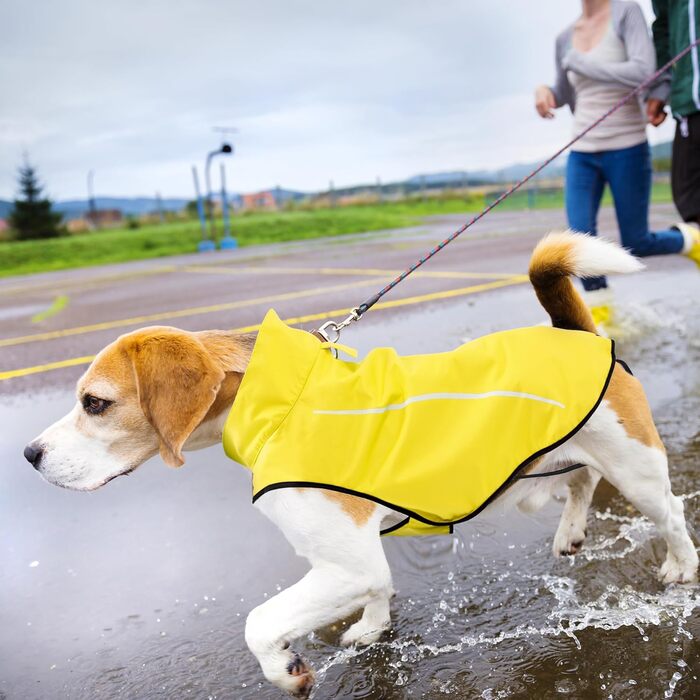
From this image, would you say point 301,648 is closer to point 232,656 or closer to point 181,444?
A: point 232,656

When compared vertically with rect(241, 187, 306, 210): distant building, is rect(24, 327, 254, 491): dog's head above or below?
below

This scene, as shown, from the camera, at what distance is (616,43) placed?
17.5 ft

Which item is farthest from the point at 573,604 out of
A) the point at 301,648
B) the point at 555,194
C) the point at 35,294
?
the point at 555,194

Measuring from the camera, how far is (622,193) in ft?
18.3

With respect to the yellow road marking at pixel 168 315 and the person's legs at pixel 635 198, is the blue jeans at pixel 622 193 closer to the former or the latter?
the person's legs at pixel 635 198

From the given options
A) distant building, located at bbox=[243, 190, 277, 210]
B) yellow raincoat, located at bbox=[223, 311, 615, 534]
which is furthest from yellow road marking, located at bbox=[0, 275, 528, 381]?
distant building, located at bbox=[243, 190, 277, 210]

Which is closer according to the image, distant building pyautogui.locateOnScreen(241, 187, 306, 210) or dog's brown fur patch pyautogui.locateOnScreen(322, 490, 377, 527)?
dog's brown fur patch pyautogui.locateOnScreen(322, 490, 377, 527)

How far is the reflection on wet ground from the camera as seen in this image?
2.59 metres

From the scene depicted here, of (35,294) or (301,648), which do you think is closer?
(301,648)

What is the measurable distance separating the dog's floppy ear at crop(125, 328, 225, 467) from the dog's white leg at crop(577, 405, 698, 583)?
1.29m

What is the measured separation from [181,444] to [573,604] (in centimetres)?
154

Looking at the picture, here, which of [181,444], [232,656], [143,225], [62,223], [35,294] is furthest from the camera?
[62,223]

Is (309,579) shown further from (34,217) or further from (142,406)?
(34,217)

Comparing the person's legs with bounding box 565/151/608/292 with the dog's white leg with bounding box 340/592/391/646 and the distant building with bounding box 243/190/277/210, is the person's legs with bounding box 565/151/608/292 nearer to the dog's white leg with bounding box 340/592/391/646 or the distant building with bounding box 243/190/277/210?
the dog's white leg with bounding box 340/592/391/646
